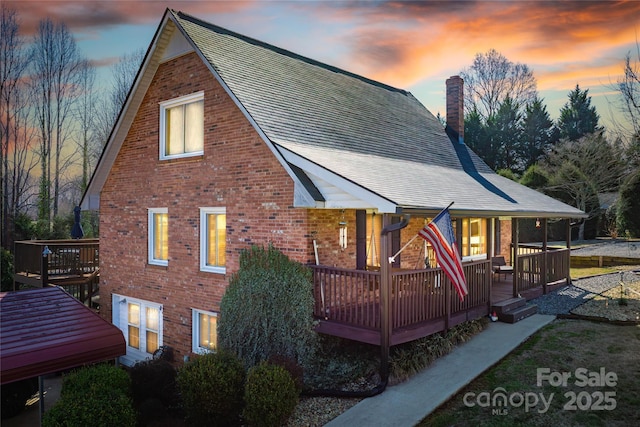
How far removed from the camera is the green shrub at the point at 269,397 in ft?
20.6

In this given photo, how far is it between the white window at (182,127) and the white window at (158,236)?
5.45 ft

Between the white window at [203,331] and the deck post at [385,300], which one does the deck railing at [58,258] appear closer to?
the white window at [203,331]

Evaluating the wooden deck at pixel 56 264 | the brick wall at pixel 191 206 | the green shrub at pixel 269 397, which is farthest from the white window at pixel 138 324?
the green shrub at pixel 269 397

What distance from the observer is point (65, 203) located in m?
36.2

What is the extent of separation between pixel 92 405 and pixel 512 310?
9.99 m

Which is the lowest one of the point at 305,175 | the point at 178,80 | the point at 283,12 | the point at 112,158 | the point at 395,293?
the point at 395,293

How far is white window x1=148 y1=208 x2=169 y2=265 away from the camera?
490 inches

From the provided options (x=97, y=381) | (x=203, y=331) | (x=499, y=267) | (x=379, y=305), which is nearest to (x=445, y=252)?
(x=379, y=305)

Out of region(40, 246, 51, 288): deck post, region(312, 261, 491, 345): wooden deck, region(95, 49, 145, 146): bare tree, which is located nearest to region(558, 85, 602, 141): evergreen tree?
region(95, 49, 145, 146): bare tree

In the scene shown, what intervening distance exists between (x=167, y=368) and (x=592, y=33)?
14.4 metres

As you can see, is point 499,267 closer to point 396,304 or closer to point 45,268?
point 396,304

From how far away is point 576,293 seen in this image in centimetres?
1465

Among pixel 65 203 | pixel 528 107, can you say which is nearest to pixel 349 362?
pixel 65 203

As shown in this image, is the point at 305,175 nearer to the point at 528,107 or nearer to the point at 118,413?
the point at 118,413
